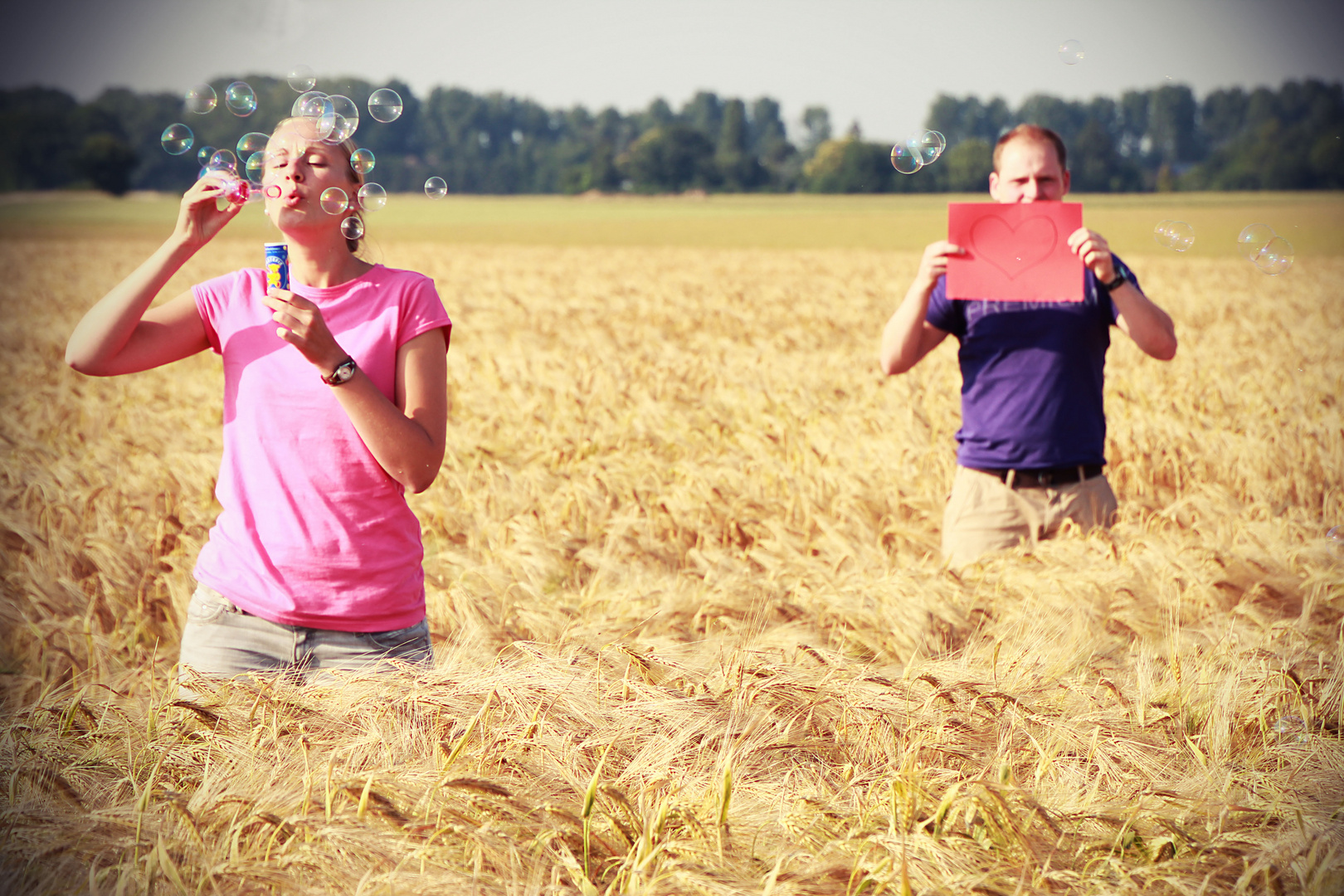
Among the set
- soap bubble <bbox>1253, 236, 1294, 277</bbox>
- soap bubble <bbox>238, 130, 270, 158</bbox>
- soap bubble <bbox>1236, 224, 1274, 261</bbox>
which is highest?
soap bubble <bbox>238, 130, 270, 158</bbox>

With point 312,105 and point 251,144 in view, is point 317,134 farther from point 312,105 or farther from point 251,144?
point 251,144

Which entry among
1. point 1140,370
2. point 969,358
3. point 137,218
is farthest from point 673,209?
point 969,358

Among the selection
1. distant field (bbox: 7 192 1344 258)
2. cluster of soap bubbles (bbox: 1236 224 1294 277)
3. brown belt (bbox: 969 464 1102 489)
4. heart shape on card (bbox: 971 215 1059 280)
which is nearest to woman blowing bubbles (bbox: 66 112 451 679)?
heart shape on card (bbox: 971 215 1059 280)

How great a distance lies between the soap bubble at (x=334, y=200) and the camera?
2.57 metres

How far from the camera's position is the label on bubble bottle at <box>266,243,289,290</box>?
243 cm

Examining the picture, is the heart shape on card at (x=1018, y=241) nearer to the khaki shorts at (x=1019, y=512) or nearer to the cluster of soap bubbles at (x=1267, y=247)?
the khaki shorts at (x=1019, y=512)

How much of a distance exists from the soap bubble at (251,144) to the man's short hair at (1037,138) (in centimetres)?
259

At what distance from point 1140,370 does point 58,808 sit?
9.53 meters

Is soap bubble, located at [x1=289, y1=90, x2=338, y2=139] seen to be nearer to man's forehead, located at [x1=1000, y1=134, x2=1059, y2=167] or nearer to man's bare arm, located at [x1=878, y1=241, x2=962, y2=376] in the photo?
man's bare arm, located at [x1=878, y1=241, x2=962, y2=376]

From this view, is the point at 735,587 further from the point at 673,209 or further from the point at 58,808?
the point at 673,209

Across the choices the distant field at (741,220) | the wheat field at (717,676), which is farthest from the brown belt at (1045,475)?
the distant field at (741,220)

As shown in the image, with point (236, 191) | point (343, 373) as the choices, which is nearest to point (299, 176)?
point (236, 191)

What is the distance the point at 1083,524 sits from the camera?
4305 millimetres

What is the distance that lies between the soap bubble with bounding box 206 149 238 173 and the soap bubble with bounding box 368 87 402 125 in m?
0.93
